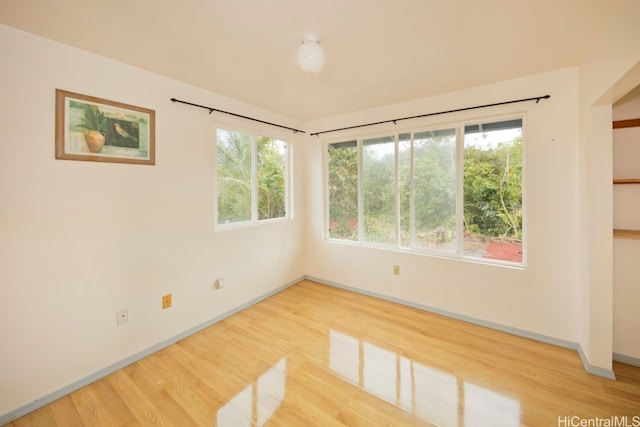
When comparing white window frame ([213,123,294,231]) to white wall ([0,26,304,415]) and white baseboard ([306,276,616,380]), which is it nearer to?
white wall ([0,26,304,415])

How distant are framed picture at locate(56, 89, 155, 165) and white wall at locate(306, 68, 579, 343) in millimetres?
2674

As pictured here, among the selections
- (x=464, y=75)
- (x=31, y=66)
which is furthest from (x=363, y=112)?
(x=31, y=66)

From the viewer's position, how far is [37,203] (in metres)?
1.75

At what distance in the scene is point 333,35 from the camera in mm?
1771

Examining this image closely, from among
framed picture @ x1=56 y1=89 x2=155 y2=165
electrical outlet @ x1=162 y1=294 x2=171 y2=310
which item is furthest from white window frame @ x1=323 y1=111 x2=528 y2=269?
framed picture @ x1=56 y1=89 x2=155 y2=165

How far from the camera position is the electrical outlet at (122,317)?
212 centimetres

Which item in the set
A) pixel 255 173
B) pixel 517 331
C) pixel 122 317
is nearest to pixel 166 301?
pixel 122 317

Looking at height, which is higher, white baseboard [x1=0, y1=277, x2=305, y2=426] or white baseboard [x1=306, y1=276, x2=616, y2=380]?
white baseboard [x1=306, y1=276, x2=616, y2=380]

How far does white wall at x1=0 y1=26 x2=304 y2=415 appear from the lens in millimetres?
1670

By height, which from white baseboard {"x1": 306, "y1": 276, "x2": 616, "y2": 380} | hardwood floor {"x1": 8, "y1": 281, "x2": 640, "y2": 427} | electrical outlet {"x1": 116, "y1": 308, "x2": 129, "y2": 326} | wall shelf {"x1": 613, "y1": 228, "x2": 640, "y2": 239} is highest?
wall shelf {"x1": 613, "y1": 228, "x2": 640, "y2": 239}

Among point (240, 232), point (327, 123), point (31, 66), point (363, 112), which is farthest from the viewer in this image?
point (327, 123)

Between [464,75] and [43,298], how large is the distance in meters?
3.71

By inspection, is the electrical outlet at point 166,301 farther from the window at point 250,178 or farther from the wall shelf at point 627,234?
the wall shelf at point 627,234

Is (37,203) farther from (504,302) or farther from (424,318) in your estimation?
(504,302)
